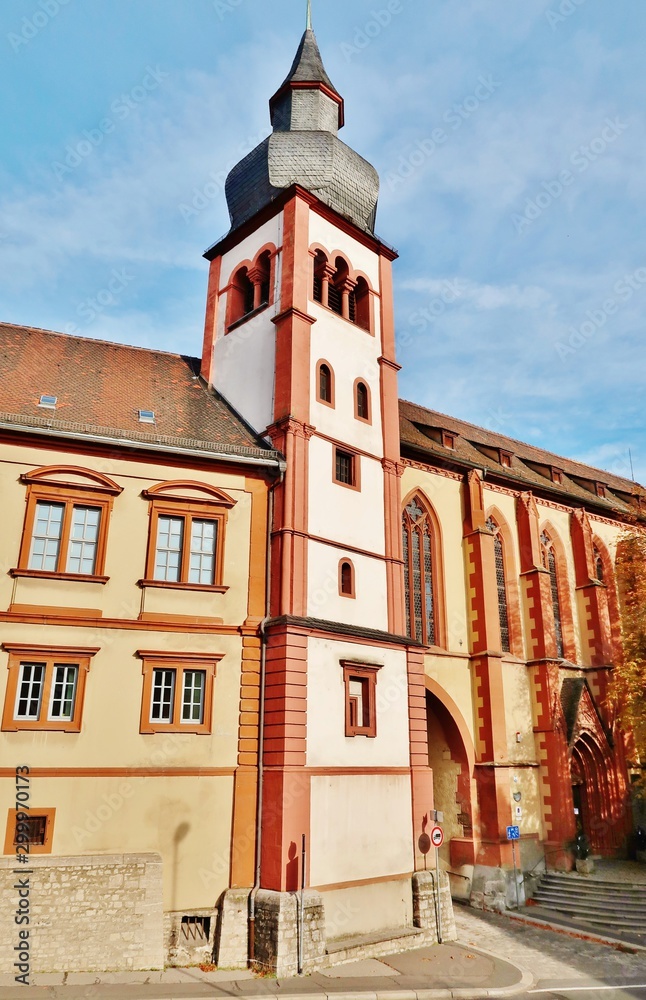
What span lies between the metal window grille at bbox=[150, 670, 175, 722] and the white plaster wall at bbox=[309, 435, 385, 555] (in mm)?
4814

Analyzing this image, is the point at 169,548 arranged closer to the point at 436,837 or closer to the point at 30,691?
the point at 30,691

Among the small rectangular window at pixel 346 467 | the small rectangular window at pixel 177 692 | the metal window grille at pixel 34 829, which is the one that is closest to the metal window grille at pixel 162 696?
the small rectangular window at pixel 177 692

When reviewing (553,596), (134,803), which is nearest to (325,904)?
(134,803)

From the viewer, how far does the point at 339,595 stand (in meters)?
18.2

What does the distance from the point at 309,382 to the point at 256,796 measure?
397 inches

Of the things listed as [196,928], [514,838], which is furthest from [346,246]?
[196,928]

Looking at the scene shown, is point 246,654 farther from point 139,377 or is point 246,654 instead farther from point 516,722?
point 516,722

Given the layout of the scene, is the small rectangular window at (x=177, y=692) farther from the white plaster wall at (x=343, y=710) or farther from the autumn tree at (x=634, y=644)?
the autumn tree at (x=634, y=644)

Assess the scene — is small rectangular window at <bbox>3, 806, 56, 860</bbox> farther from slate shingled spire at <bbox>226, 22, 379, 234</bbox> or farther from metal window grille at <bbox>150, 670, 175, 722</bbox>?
slate shingled spire at <bbox>226, 22, 379, 234</bbox>

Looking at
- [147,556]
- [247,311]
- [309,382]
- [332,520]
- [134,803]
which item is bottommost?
[134,803]

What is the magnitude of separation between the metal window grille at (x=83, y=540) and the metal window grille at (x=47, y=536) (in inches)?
11.1

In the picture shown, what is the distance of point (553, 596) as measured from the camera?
28.0m

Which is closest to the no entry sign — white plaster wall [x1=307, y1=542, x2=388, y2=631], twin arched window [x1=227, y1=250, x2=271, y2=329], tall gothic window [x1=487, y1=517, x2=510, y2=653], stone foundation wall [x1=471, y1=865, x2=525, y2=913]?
white plaster wall [x1=307, y1=542, x2=388, y2=631]

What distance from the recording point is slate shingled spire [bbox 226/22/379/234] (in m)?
22.5
